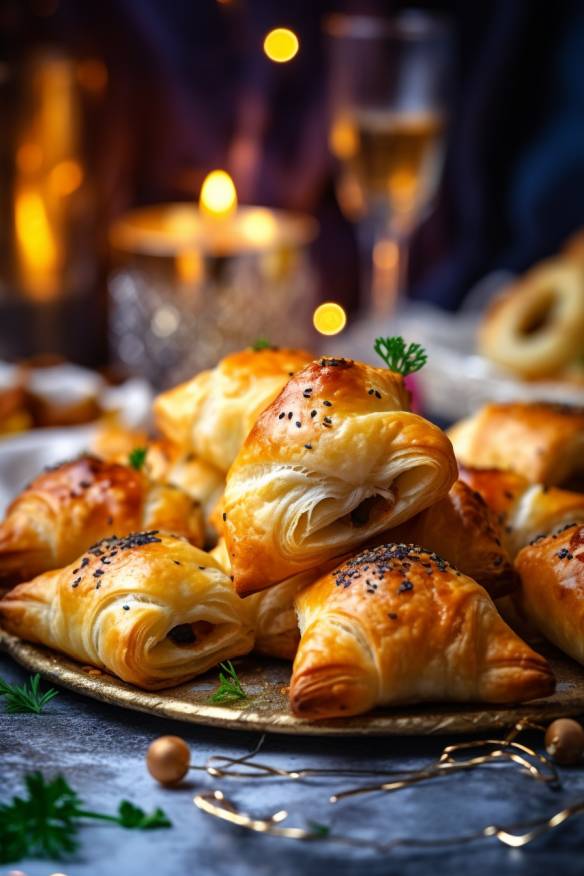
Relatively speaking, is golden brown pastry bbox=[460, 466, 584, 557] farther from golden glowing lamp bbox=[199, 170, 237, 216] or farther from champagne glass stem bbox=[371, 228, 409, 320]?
champagne glass stem bbox=[371, 228, 409, 320]

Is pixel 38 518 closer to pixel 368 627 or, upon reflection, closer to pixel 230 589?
pixel 230 589

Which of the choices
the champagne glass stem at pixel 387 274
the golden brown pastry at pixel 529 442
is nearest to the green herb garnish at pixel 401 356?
the golden brown pastry at pixel 529 442

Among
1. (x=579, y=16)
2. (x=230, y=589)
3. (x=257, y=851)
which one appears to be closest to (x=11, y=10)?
(x=579, y=16)

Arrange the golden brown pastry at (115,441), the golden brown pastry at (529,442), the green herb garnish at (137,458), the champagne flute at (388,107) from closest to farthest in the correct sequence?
the green herb garnish at (137,458)
the golden brown pastry at (529,442)
the golden brown pastry at (115,441)
the champagne flute at (388,107)

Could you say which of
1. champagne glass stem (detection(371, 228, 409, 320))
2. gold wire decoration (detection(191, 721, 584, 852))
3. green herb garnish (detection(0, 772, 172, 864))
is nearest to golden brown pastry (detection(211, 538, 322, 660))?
gold wire decoration (detection(191, 721, 584, 852))

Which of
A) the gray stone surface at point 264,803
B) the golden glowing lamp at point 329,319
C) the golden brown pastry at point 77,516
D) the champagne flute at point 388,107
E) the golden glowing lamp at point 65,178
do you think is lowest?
the golden glowing lamp at point 329,319

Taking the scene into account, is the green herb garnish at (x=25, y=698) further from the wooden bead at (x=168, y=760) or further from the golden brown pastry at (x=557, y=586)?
the golden brown pastry at (x=557, y=586)

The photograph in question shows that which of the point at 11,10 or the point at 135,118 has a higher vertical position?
the point at 11,10
